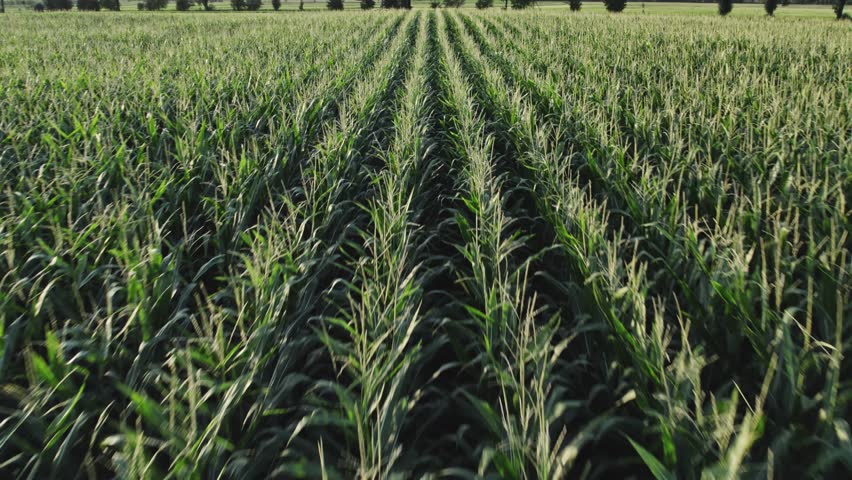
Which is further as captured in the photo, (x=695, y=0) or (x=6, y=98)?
(x=695, y=0)

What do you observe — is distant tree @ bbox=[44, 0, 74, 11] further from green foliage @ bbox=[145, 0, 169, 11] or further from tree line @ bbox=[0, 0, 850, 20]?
green foliage @ bbox=[145, 0, 169, 11]

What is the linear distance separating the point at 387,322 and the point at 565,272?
148 centimetres

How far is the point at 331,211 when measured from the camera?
319 cm

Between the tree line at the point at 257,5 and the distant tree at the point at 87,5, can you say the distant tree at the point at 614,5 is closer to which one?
the tree line at the point at 257,5

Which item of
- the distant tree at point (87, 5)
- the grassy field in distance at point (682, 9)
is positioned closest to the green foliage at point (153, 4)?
the grassy field in distance at point (682, 9)

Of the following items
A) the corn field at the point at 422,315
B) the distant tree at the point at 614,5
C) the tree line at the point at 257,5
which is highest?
the tree line at the point at 257,5

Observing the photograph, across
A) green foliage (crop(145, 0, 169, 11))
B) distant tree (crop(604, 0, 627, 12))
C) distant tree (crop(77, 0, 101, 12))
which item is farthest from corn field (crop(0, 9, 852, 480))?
green foliage (crop(145, 0, 169, 11))

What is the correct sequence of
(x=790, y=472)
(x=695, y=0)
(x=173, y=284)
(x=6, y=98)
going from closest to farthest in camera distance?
(x=790, y=472)
(x=173, y=284)
(x=6, y=98)
(x=695, y=0)

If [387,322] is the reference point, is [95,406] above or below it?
below

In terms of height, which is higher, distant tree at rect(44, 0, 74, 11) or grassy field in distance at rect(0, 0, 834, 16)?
distant tree at rect(44, 0, 74, 11)

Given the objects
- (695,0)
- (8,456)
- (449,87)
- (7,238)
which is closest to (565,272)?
(8,456)

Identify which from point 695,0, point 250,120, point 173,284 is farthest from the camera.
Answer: point 695,0

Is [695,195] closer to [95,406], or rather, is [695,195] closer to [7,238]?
[95,406]

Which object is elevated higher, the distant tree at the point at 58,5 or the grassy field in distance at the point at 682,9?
the distant tree at the point at 58,5
